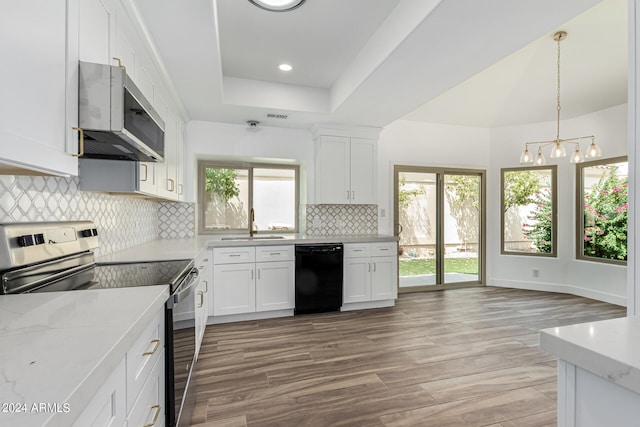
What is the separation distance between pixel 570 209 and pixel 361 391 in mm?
4478

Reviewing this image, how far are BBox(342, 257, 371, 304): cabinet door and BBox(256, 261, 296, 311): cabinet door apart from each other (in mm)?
654

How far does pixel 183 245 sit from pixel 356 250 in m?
1.95

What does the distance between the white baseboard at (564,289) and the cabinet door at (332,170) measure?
3087 millimetres

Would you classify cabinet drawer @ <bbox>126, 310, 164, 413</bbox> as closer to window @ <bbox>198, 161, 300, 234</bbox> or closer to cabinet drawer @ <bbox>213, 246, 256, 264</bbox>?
cabinet drawer @ <bbox>213, 246, 256, 264</bbox>

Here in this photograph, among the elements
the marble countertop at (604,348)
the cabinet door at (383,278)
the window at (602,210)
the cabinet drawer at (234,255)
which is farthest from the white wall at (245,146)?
the window at (602,210)

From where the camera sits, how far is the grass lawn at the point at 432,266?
15.4 ft

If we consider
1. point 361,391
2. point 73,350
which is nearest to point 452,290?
point 361,391

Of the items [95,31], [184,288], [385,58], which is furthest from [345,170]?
[95,31]

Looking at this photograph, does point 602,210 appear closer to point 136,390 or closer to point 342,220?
point 342,220

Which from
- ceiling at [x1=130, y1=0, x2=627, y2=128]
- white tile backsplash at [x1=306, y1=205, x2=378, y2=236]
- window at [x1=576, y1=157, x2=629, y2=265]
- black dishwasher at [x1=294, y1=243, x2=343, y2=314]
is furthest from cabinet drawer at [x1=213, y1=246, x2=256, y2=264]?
window at [x1=576, y1=157, x2=629, y2=265]

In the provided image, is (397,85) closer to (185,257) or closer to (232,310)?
(185,257)

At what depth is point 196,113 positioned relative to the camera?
3.58m

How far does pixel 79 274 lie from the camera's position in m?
1.56

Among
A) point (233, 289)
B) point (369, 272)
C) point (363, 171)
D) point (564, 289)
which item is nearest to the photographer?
point (233, 289)
